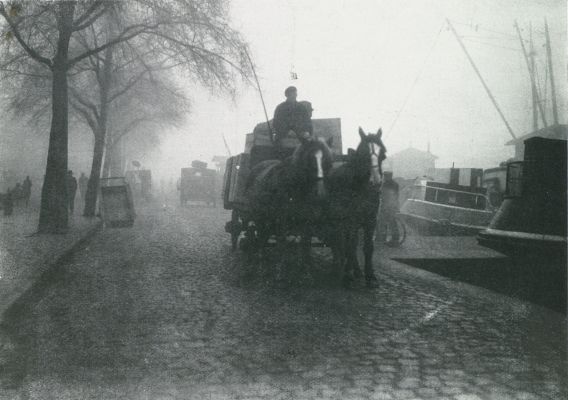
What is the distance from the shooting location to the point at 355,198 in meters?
7.13

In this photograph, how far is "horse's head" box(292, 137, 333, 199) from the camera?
6742 mm

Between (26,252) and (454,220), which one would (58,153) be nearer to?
(26,252)

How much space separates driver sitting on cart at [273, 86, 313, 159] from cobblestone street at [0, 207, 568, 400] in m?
2.54

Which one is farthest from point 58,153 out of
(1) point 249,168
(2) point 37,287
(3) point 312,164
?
(3) point 312,164

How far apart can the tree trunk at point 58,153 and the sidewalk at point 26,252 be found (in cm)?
58

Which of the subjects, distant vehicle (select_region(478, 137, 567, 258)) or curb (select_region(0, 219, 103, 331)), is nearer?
curb (select_region(0, 219, 103, 331))

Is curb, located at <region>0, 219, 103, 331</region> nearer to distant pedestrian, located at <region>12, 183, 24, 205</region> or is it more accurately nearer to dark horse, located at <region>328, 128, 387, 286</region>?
dark horse, located at <region>328, 128, 387, 286</region>

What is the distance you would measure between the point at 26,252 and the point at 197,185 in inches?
963

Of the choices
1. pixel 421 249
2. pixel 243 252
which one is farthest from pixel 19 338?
pixel 421 249

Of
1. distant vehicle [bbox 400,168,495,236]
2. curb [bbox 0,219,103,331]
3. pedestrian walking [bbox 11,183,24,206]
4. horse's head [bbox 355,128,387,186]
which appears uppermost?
horse's head [bbox 355,128,387,186]

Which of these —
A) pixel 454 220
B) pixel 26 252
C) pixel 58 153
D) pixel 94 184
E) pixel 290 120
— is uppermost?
pixel 290 120

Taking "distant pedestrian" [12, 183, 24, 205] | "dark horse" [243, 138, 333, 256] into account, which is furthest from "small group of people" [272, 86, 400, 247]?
"distant pedestrian" [12, 183, 24, 205]

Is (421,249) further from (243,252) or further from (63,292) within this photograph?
(63,292)

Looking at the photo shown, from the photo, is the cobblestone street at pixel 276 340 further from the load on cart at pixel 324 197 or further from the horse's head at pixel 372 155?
the horse's head at pixel 372 155
